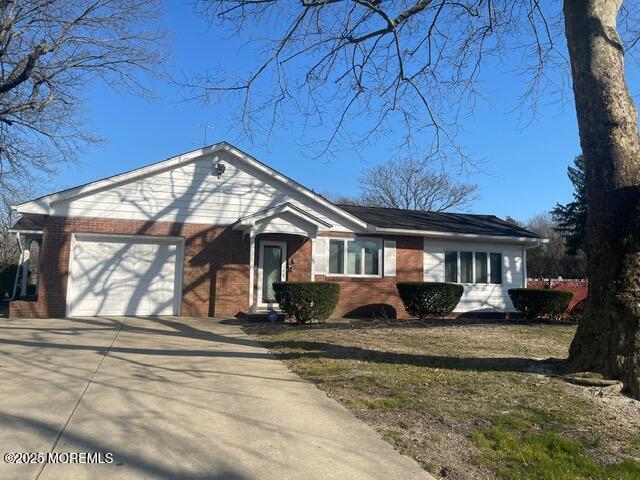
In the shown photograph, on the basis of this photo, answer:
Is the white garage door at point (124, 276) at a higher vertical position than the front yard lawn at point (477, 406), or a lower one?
higher

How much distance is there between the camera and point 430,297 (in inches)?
603

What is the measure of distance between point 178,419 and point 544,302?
14165 millimetres

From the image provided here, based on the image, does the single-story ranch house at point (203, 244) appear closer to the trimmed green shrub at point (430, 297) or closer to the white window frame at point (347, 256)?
the white window frame at point (347, 256)

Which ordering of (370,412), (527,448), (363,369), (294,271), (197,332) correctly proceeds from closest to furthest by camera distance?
(527,448) < (370,412) < (363,369) < (197,332) < (294,271)

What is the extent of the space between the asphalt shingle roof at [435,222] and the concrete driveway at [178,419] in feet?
33.1

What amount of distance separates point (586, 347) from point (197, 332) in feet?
26.3

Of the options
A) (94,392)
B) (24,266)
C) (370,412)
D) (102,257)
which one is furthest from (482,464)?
(24,266)

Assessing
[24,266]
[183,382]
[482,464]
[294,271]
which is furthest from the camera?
[24,266]

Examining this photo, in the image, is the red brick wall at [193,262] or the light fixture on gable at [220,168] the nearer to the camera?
the red brick wall at [193,262]

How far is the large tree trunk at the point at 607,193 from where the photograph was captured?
6406mm

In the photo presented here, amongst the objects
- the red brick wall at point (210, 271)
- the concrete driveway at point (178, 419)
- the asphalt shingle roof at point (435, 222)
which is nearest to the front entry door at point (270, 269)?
the red brick wall at point (210, 271)

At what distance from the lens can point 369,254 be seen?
55.5ft

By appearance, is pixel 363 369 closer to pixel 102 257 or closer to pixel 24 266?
pixel 102 257

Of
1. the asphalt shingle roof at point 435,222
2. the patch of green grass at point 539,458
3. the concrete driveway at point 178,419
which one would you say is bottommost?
the patch of green grass at point 539,458
